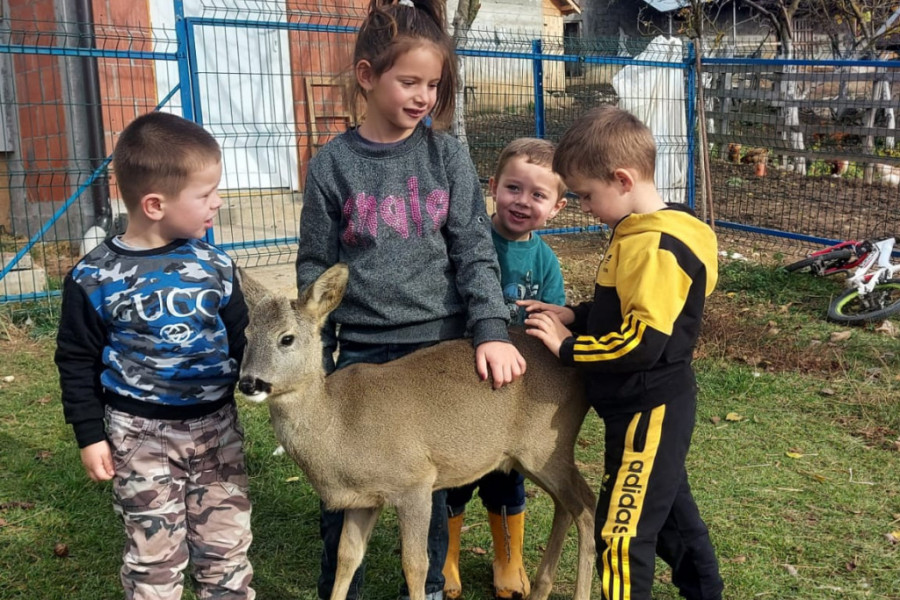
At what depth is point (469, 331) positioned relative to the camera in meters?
3.32

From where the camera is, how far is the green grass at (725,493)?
13.0 ft

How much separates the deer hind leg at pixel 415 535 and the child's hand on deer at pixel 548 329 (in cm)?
67

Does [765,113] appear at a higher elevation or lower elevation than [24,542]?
higher

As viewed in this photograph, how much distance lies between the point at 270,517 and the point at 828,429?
3.40 meters

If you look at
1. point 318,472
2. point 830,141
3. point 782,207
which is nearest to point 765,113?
point 782,207

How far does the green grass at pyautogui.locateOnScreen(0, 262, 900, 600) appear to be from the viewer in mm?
3957

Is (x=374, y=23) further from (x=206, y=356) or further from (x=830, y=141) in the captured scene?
(x=830, y=141)

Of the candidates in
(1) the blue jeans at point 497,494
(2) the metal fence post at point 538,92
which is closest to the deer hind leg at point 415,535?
(1) the blue jeans at point 497,494

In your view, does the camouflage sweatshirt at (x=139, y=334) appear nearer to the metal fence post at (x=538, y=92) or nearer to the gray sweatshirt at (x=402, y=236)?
the gray sweatshirt at (x=402, y=236)

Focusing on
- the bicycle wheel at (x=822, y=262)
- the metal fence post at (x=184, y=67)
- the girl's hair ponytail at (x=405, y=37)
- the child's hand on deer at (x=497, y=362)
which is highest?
the metal fence post at (x=184, y=67)

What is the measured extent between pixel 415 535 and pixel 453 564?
33.4 inches

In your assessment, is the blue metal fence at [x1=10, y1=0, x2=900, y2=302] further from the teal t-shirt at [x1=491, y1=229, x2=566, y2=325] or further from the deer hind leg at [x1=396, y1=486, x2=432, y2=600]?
the deer hind leg at [x1=396, y1=486, x2=432, y2=600]

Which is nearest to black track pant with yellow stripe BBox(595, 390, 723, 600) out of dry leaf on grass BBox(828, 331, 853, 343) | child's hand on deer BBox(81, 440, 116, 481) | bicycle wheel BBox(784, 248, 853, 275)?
child's hand on deer BBox(81, 440, 116, 481)

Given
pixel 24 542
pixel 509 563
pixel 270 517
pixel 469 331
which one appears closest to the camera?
pixel 469 331
